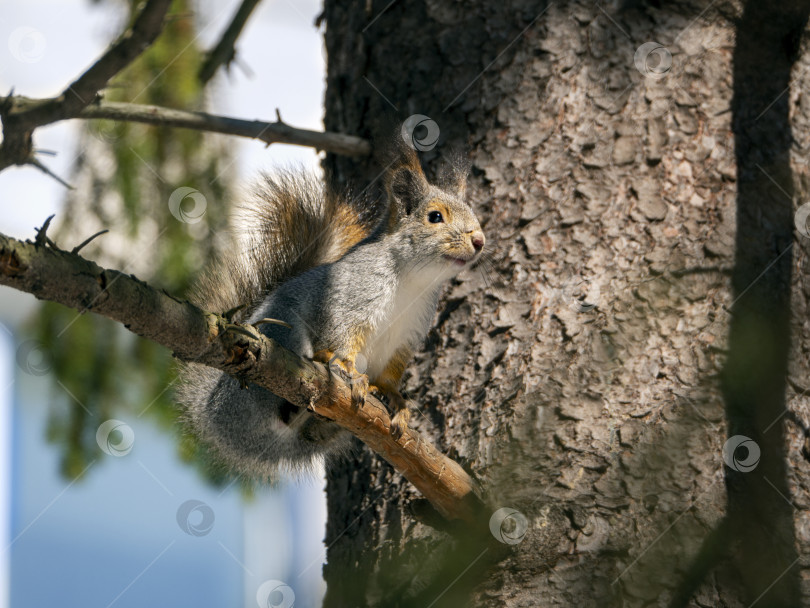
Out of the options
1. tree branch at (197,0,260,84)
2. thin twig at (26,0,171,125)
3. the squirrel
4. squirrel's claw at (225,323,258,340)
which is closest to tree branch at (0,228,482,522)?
squirrel's claw at (225,323,258,340)

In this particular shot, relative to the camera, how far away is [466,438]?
5.66ft

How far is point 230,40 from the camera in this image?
2238 mm

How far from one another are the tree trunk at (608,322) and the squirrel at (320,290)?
7 centimetres

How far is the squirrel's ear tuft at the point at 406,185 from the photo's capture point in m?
2.04

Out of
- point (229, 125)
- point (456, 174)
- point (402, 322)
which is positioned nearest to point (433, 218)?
point (456, 174)

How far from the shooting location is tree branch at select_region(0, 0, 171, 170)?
4.88 ft

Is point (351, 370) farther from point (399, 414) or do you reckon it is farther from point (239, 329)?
point (239, 329)

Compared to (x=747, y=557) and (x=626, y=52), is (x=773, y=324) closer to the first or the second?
(x=747, y=557)

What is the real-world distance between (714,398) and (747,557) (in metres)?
0.30

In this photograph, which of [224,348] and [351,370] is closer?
[224,348]

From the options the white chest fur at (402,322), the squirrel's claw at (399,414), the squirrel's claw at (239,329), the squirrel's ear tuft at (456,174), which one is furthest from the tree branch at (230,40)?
the squirrel's claw at (239,329)

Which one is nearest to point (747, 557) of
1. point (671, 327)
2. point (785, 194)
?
point (671, 327)

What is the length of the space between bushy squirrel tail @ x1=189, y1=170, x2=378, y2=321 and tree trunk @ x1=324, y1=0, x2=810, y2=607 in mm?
239

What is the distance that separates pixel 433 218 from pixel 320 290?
1.07 feet
